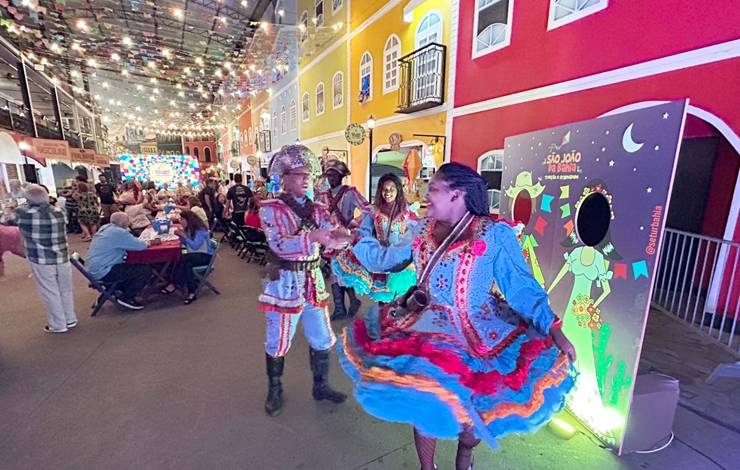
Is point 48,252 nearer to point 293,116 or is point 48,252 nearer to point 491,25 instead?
point 491,25

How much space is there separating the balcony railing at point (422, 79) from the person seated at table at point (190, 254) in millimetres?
5517

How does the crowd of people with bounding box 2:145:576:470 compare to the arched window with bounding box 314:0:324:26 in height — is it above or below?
below

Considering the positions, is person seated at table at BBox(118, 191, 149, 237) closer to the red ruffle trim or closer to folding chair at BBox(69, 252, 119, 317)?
folding chair at BBox(69, 252, 119, 317)

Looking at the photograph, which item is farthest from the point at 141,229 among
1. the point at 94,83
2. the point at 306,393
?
the point at 94,83

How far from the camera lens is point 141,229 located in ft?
22.3

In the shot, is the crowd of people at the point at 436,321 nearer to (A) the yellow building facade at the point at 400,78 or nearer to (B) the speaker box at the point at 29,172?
(A) the yellow building facade at the point at 400,78

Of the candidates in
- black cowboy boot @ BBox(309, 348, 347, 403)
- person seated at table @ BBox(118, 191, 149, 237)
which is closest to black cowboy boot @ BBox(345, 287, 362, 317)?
black cowboy boot @ BBox(309, 348, 347, 403)

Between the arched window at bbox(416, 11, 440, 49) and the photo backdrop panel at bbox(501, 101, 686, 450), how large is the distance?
6.16m

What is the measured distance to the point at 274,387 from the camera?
276 centimetres

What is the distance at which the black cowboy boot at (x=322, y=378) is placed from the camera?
2.84m

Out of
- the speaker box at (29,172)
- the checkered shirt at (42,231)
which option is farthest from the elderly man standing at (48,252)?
the speaker box at (29,172)

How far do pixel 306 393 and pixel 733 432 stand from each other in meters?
3.37

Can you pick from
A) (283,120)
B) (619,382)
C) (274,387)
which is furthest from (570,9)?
(283,120)

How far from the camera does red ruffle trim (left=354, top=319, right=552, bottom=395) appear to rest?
141 centimetres
